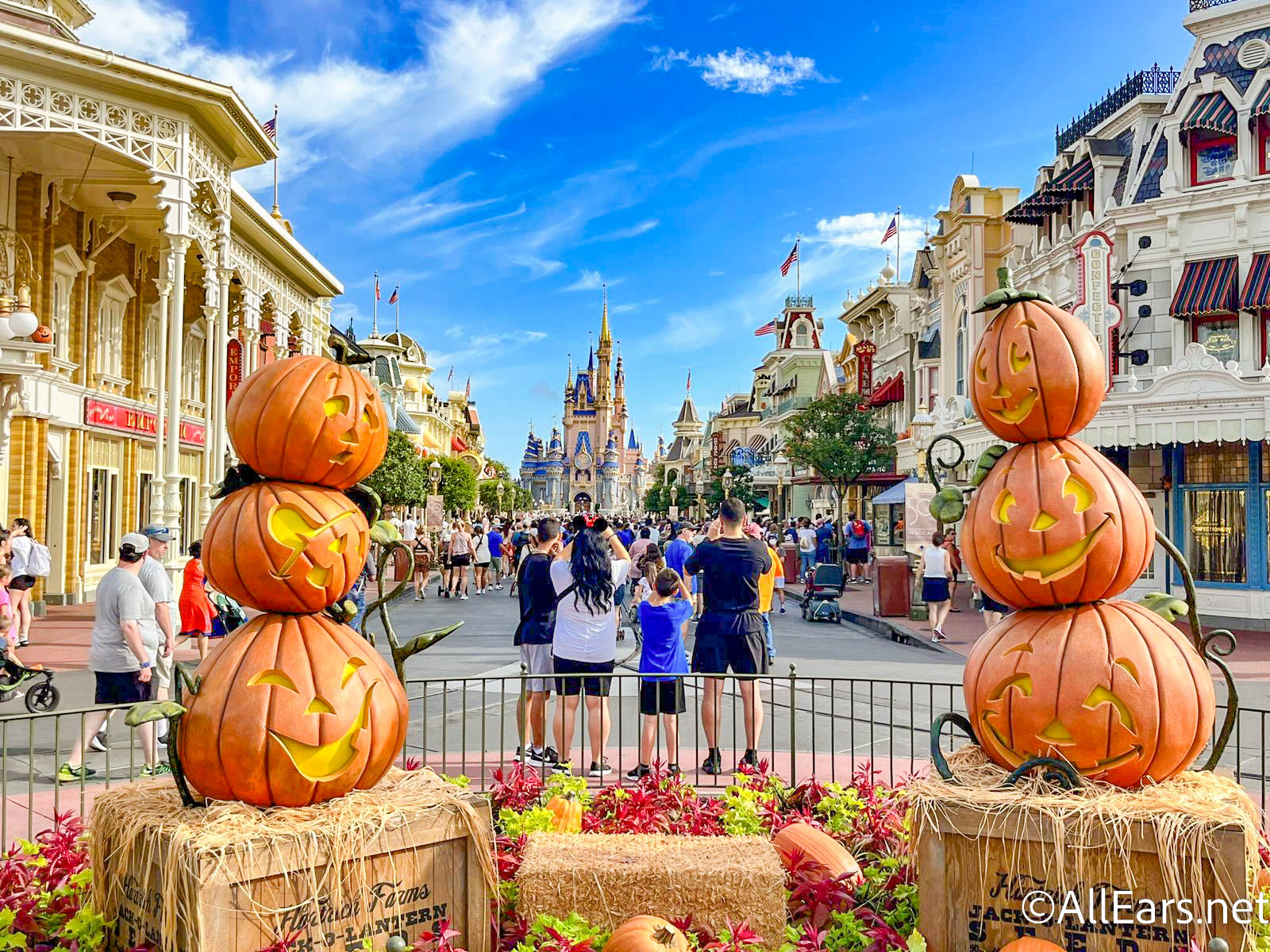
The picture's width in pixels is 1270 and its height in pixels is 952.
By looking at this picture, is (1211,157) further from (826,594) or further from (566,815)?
(566,815)

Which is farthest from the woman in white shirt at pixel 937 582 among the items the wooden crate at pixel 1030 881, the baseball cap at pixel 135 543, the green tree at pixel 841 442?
the green tree at pixel 841 442

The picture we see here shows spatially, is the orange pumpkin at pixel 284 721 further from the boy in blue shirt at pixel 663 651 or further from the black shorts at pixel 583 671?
the boy in blue shirt at pixel 663 651

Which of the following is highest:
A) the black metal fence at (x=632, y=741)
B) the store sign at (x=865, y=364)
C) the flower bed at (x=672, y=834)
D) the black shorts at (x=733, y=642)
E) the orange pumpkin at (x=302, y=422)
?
the store sign at (x=865, y=364)

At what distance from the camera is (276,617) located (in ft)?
11.7

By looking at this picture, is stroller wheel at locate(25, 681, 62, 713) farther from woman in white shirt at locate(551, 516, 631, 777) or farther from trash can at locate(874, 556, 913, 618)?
trash can at locate(874, 556, 913, 618)

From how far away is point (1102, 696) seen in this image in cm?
342

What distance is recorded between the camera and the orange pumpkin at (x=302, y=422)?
3566mm

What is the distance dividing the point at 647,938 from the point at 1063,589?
199cm

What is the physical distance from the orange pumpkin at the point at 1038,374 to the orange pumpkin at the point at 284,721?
2588 mm

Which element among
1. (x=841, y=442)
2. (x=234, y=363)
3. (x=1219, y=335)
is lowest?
(x=841, y=442)

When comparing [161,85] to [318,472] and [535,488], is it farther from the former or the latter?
[535,488]

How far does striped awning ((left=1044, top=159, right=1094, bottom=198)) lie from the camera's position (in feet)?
69.1

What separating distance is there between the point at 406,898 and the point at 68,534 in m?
18.2

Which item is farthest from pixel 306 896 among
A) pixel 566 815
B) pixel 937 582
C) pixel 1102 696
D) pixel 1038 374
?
pixel 937 582
